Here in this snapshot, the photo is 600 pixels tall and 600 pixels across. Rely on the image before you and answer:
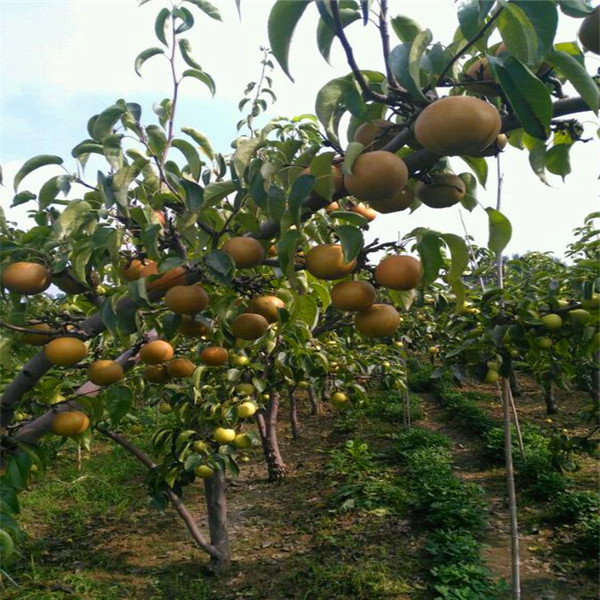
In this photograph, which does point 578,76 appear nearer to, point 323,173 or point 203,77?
point 323,173

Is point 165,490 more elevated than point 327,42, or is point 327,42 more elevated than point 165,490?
point 327,42

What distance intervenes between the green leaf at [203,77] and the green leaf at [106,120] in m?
0.29

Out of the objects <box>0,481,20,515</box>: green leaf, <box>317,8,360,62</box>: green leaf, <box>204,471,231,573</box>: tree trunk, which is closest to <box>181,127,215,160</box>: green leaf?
<box>317,8,360,62</box>: green leaf

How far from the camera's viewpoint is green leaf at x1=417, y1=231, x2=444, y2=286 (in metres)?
1.31

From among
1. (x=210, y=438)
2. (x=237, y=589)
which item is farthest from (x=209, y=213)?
(x=237, y=589)

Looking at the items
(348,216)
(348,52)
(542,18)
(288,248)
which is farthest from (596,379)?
(348,52)

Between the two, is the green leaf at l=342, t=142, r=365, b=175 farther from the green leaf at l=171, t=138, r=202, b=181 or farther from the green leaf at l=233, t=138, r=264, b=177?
the green leaf at l=171, t=138, r=202, b=181

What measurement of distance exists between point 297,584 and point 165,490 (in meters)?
1.24

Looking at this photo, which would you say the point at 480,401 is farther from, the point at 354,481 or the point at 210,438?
the point at 210,438

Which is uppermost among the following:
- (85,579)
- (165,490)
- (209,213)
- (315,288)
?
(209,213)

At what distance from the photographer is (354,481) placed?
19.0ft

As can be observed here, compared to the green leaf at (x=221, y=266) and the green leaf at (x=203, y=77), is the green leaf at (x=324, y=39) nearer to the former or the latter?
the green leaf at (x=221, y=266)

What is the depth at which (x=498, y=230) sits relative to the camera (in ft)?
4.29

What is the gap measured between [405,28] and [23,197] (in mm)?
1362
